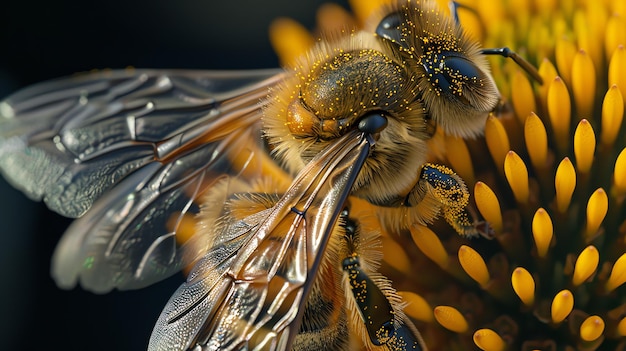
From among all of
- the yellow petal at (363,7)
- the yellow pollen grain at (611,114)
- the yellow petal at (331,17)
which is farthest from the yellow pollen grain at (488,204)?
the yellow petal at (331,17)

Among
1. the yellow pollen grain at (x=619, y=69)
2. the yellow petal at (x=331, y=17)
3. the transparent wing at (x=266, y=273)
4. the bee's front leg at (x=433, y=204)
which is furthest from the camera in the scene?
the yellow petal at (x=331, y=17)

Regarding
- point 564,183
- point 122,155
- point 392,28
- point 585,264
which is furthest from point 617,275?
point 122,155

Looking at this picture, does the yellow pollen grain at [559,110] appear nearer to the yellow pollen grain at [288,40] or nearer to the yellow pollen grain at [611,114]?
the yellow pollen grain at [611,114]

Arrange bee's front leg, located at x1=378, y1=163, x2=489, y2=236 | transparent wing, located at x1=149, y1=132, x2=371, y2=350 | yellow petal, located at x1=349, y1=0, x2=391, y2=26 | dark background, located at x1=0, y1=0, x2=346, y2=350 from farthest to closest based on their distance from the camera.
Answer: dark background, located at x1=0, y1=0, x2=346, y2=350 → yellow petal, located at x1=349, y1=0, x2=391, y2=26 → bee's front leg, located at x1=378, y1=163, x2=489, y2=236 → transparent wing, located at x1=149, y1=132, x2=371, y2=350

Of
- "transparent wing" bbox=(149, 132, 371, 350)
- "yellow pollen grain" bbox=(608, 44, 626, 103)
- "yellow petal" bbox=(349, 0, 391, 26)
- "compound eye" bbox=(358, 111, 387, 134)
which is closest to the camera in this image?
"transparent wing" bbox=(149, 132, 371, 350)

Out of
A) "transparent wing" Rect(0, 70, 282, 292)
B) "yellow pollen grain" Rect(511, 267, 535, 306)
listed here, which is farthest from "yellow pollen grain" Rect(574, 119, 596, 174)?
"transparent wing" Rect(0, 70, 282, 292)

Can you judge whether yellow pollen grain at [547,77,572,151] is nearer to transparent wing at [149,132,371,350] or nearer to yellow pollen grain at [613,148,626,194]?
yellow pollen grain at [613,148,626,194]
